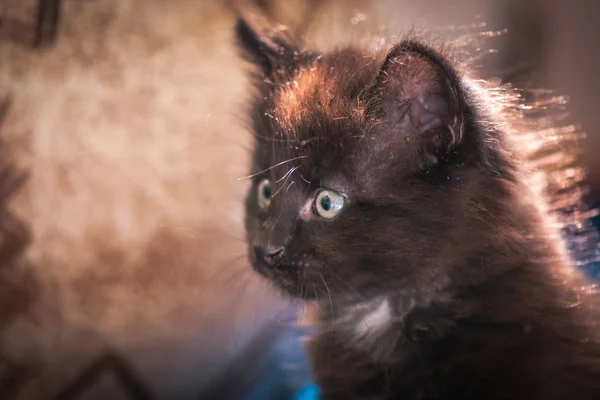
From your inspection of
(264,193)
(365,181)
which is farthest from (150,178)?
(365,181)

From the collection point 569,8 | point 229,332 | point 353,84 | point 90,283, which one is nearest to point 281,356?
point 229,332

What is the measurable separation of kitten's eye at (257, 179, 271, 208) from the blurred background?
13cm

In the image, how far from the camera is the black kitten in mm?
631

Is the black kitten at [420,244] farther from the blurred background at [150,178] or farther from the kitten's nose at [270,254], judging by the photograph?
the blurred background at [150,178]

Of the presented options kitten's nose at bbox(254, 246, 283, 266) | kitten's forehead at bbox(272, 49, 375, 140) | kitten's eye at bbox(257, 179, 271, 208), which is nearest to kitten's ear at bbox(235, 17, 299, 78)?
kitten's forehead at bbox(272, 49, 375, 140)

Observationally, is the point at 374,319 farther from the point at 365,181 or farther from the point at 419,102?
the point at 419,102

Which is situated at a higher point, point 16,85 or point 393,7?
point 393,7

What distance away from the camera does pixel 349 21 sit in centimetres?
93

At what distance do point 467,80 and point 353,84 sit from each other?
0.17 metres

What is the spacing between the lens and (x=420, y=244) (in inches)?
26.8

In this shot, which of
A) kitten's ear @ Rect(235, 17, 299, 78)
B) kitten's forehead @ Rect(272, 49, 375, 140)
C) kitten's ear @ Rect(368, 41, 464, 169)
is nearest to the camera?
kitten's ear @ Rect(368, 41, 464, 169)

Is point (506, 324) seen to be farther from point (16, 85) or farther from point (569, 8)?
point (16, 85)

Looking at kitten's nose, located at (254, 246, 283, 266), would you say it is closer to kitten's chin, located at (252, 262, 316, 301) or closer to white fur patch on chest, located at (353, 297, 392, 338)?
kitten's chin, located at (252, 262, 316, 301)

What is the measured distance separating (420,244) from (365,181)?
0.12 metres
